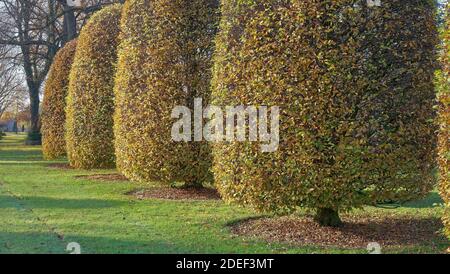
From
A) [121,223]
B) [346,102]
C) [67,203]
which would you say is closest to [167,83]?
[67,203]

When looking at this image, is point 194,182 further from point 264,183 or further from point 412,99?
point 412,99

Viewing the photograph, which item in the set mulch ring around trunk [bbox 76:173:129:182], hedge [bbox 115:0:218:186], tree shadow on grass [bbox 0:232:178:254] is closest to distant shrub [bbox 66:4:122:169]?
mulch ring around trunk [bbox 76:173:129:182]

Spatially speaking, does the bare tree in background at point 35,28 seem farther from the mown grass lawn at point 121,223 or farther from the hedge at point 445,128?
the hedge at point 445,128

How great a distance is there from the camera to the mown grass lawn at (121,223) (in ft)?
26.2

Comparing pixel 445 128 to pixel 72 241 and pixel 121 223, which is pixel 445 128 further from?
pixel 121 223

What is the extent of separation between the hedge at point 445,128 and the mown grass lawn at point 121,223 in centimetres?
25

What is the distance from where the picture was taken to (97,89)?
1841cm

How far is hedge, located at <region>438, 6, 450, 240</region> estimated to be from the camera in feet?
22.0

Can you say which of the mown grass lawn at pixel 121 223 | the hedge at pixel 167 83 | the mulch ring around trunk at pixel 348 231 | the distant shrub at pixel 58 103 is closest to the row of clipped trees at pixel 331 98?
the mulch ring around trunk at pixel 348 231

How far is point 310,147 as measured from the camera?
815 cm

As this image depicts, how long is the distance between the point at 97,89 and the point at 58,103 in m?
6.40

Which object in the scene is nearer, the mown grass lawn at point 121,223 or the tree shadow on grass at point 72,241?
the tree shadow on grass at point 72,241

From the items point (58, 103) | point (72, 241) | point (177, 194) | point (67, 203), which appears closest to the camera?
point (72, 241)

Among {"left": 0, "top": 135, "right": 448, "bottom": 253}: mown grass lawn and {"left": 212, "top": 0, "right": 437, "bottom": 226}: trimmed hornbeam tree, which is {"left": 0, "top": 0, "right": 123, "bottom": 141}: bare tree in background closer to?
{"left": 0, "top": 135, "right": 448, "bottom": 253}: mown grass lawn
